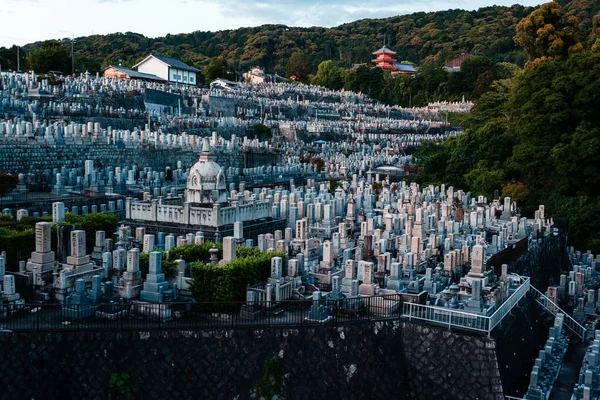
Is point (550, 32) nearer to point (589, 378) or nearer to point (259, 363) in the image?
point (589, 378)

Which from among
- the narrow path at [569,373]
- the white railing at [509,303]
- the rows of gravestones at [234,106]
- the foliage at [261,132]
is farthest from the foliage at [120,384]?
the foliage at [261,132]

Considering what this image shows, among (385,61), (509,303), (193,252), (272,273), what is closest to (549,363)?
(509,303)

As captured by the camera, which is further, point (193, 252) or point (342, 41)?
point (342, 41)

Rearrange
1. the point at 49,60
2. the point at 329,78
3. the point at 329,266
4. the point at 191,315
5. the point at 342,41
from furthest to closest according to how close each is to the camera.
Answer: the point at 342,41 → the point at 329,78 → the point at 49,60 → the point at 329,266 → the point at 191,315

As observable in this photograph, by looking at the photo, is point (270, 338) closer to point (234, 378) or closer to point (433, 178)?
point (234, 378)

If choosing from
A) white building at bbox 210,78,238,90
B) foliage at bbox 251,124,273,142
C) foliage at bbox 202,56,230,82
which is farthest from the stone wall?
foliage at bbox 202,56,230,82

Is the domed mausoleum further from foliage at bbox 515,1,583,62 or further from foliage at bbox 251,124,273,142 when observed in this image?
foliage at bbox 515,1,583,62
